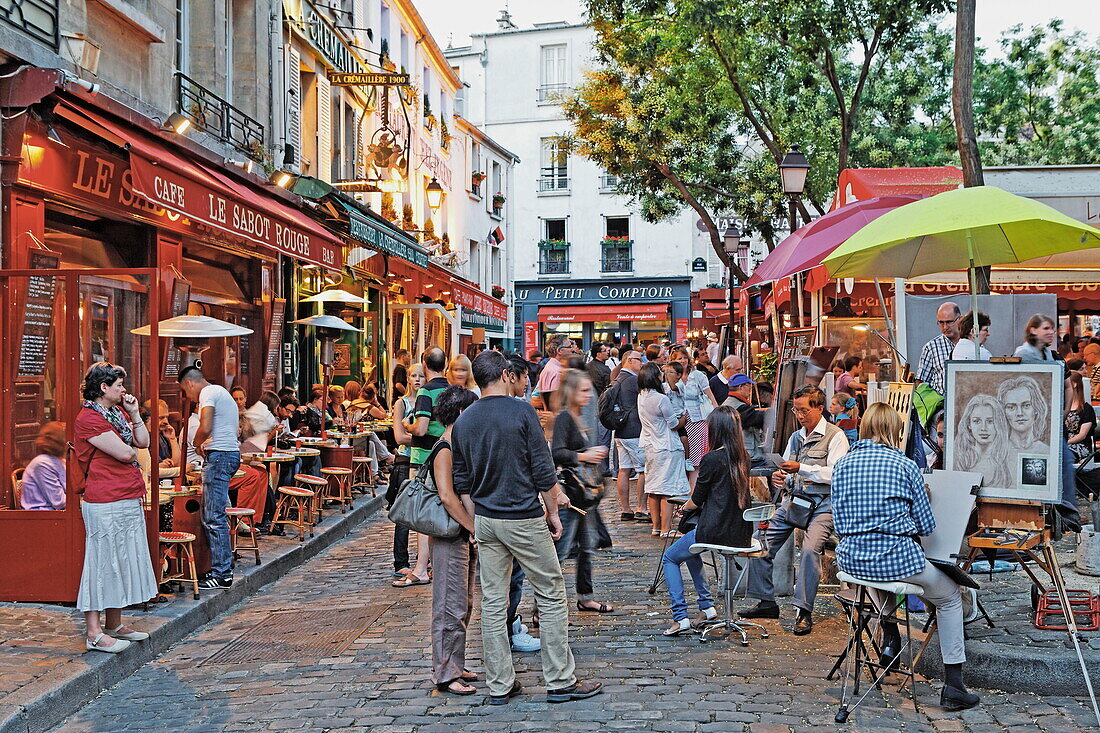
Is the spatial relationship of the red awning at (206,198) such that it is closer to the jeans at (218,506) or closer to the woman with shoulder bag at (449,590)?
the jeans at (218,506)

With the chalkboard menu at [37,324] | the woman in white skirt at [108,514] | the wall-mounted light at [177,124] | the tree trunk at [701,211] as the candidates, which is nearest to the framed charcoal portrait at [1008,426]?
the woman in white skirt at [108,514]

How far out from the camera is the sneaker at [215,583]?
809 cm

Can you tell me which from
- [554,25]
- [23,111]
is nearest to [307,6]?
[23,111]

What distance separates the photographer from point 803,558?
22.8ft

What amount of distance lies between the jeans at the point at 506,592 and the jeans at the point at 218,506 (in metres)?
3.28

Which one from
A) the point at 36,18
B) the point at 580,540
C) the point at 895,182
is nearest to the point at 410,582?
the point at 580,540

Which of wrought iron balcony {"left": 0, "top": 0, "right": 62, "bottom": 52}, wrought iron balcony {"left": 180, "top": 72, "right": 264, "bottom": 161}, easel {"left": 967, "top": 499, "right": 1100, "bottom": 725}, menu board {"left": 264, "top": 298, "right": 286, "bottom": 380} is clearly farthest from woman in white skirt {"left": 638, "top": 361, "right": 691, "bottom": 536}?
menu board {"left": 264, "top": 298, "right": 286, "bottom": 380}

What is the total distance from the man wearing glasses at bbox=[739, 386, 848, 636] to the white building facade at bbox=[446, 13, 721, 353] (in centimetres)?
3542

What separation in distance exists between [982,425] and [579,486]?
101 inches

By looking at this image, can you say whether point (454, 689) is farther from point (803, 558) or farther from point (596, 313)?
point (596, 313)

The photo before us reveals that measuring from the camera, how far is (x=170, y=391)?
37.0 feet

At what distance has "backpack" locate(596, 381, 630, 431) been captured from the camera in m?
11.4

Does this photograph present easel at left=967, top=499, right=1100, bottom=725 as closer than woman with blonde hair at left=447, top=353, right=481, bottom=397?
Yes

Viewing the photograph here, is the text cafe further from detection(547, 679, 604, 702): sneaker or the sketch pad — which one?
detection(547, 679, 604, 702): sneaker
